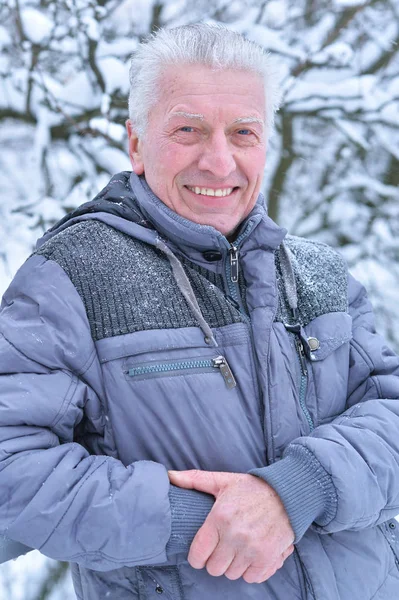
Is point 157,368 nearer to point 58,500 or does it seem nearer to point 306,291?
point 58,500

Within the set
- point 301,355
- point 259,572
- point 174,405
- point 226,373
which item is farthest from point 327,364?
point 259,572

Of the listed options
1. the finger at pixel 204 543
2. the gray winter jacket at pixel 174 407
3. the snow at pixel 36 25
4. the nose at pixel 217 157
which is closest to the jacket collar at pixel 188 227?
the gray winter jacket at pixel 174 407

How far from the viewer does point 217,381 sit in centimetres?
136

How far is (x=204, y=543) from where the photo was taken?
1.18m

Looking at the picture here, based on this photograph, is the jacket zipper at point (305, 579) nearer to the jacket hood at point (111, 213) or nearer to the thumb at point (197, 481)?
the thumb at point (197, 481)

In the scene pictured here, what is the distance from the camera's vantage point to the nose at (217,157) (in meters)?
1.45

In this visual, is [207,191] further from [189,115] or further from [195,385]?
[195,385]

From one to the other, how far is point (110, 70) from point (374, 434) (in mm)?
3652

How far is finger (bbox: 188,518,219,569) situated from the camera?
118cm

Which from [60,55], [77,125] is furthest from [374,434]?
[60,55]

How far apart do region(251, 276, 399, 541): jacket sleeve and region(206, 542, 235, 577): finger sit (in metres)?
0.14

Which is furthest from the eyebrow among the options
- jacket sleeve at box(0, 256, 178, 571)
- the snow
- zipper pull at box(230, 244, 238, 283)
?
the snow

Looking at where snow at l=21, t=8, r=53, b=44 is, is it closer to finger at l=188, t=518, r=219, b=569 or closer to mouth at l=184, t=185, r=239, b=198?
mouth at l=184, t=185, r=239, b=198

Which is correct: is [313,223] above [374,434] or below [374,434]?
below
